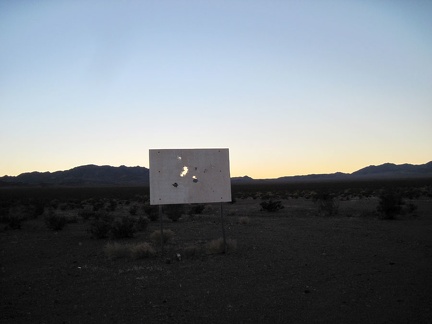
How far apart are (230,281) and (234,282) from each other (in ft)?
0.40

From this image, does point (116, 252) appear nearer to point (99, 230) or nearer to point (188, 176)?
point (188, 176)

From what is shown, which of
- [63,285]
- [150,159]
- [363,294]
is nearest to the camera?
[363,294]

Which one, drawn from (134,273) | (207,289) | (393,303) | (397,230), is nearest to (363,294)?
(393,303)

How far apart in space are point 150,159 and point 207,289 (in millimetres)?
4659

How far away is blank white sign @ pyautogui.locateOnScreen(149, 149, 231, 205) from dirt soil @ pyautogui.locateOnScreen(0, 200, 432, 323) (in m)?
1.86

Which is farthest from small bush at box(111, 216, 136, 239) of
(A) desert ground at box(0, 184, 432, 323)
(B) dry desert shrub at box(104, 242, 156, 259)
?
(B) dry desert shrub at box(104, 242, 156, 259)

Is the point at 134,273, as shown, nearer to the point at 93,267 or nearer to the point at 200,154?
the point at 93,267

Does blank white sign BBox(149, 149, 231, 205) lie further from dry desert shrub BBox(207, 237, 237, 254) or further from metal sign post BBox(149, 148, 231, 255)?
dry desert shrub BBox(207, 237, 237, 254)

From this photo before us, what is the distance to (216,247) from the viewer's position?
1260 centimetres

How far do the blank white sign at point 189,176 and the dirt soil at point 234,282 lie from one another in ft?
6.09

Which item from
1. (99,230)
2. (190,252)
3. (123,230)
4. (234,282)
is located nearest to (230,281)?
(234,282)

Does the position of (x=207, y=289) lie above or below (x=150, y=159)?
below

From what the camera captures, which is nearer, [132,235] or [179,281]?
[179,281]

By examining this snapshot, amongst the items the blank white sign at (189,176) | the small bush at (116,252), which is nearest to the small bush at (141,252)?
the small bush at (116,252)
